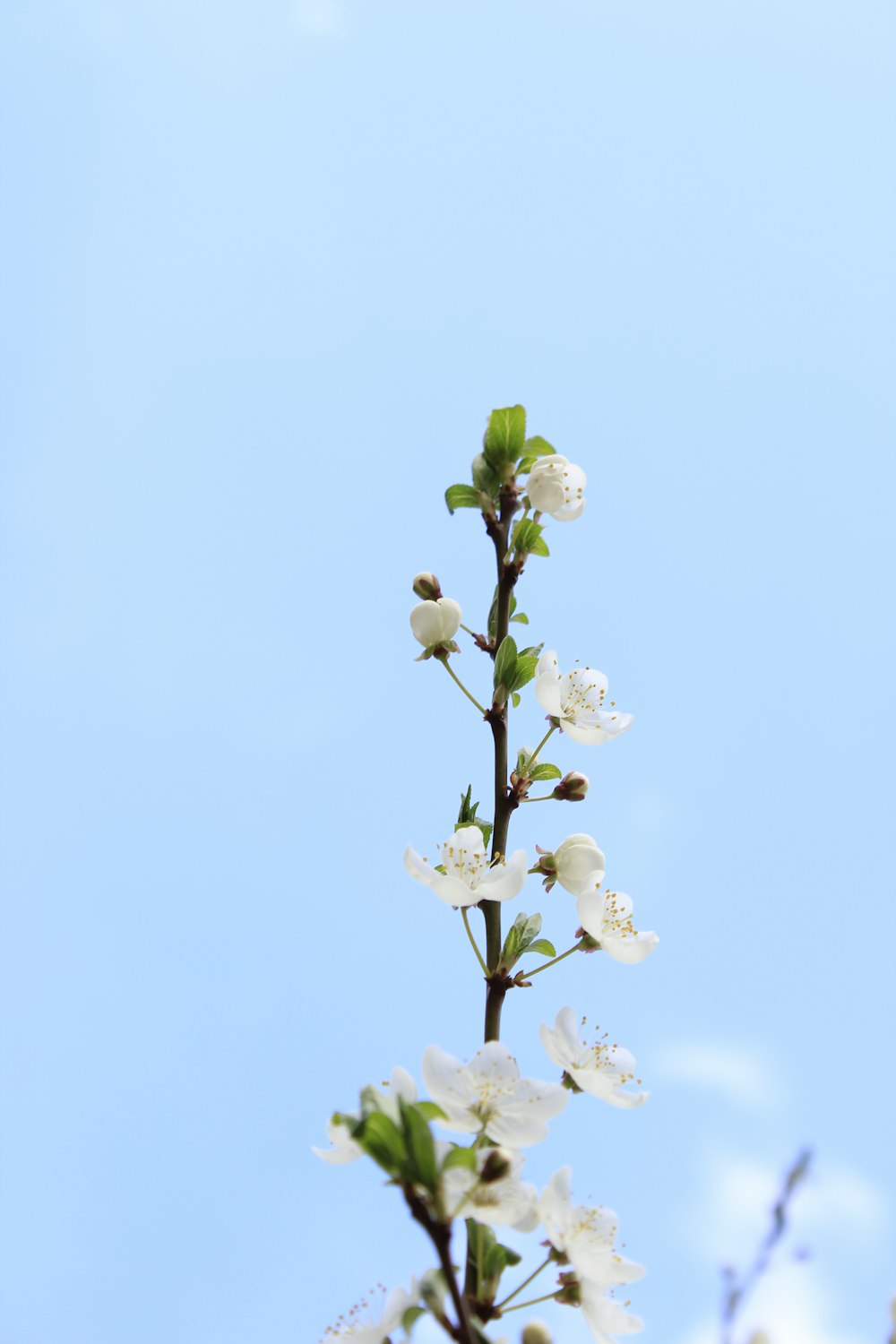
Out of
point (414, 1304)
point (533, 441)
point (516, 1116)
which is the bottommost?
point (414, 1304)

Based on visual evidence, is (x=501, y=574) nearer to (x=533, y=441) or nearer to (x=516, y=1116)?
(x=533, y=441)

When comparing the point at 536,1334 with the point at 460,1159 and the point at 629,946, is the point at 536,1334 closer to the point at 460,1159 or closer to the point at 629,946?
the point at 460,1159

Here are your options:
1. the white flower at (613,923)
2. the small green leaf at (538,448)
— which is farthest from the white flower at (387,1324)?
the small green leaf at (538,448)

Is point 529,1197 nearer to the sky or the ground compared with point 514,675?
nearer to the ground

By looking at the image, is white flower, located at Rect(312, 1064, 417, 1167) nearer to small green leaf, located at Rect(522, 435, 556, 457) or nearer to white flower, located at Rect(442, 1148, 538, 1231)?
white flower, located at Rect(442, 1148, 538, 1231)

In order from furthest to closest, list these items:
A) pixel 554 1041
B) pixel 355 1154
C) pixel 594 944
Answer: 1. pixel 594 944
2. pixel 554 1041
3. pixel 355 1154

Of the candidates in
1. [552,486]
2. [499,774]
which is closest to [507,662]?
[499,774]

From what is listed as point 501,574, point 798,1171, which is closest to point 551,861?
point 501,574
